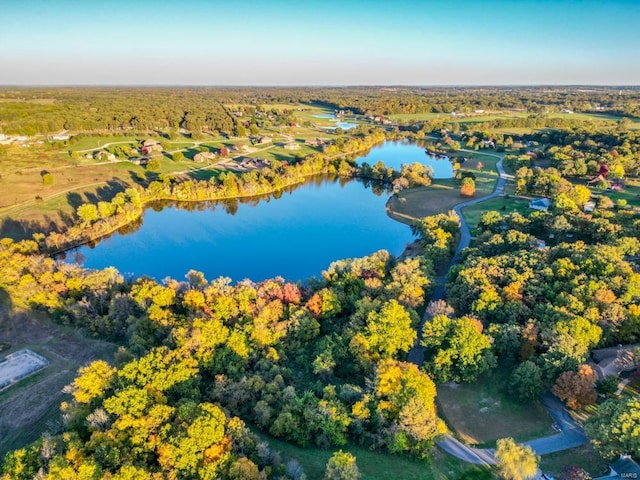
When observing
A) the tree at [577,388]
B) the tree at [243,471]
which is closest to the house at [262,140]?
the tree at [577,388]

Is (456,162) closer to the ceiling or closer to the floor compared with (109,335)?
closer to the ceiling

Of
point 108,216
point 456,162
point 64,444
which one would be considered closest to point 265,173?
point 108,216

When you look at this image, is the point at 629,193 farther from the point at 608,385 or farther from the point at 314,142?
the point at 314,142

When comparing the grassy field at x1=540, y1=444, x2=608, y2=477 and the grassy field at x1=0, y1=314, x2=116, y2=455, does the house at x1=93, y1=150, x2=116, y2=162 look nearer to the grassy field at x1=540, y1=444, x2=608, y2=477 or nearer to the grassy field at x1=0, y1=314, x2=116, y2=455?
the grassy field at x1=0, y1=314, x2=116, y2=455

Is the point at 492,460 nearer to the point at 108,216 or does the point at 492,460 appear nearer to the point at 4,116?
the point at 108,216

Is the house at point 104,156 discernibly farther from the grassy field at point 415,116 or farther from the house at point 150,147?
the grassy field at point 415,116

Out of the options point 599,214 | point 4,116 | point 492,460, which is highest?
point 4,116

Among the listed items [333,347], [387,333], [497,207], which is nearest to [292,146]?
[497,207]

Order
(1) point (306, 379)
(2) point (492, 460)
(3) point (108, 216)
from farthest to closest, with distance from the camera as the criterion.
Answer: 1. (3) point (108, 216)
2. (1) point (306, 379)
3. (2) point (492, 460)
